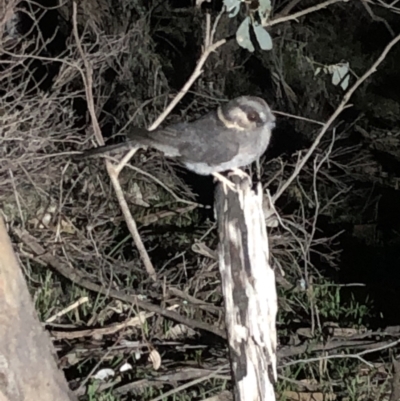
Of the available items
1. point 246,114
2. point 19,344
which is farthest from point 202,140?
point 19,344

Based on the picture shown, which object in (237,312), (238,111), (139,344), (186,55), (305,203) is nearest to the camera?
(237,312)

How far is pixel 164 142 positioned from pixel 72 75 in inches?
50.9

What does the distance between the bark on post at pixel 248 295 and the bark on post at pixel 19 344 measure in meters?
0.69

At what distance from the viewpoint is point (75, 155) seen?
4.34 meters

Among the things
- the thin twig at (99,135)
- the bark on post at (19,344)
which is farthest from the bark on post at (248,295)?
the thin twig at (99,135)

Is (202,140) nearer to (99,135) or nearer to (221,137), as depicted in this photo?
(221,137)

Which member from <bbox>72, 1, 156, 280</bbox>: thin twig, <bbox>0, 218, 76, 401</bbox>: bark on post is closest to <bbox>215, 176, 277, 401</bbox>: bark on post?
<bbox>0, 218, 76, 401</bbox>: bark on post

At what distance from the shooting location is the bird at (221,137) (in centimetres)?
354

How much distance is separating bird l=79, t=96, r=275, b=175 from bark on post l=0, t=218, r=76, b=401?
1086 millimetres

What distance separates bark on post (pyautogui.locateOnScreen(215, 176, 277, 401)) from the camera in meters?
2.79

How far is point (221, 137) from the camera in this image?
358 centimetres

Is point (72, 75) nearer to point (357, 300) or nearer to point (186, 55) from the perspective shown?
point (186, 55)

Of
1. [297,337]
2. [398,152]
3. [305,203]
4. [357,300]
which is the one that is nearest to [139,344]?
[297,337]

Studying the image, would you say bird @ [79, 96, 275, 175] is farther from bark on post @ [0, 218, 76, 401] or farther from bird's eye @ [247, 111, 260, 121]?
bark on post @ [0, 218, 76, 401]
